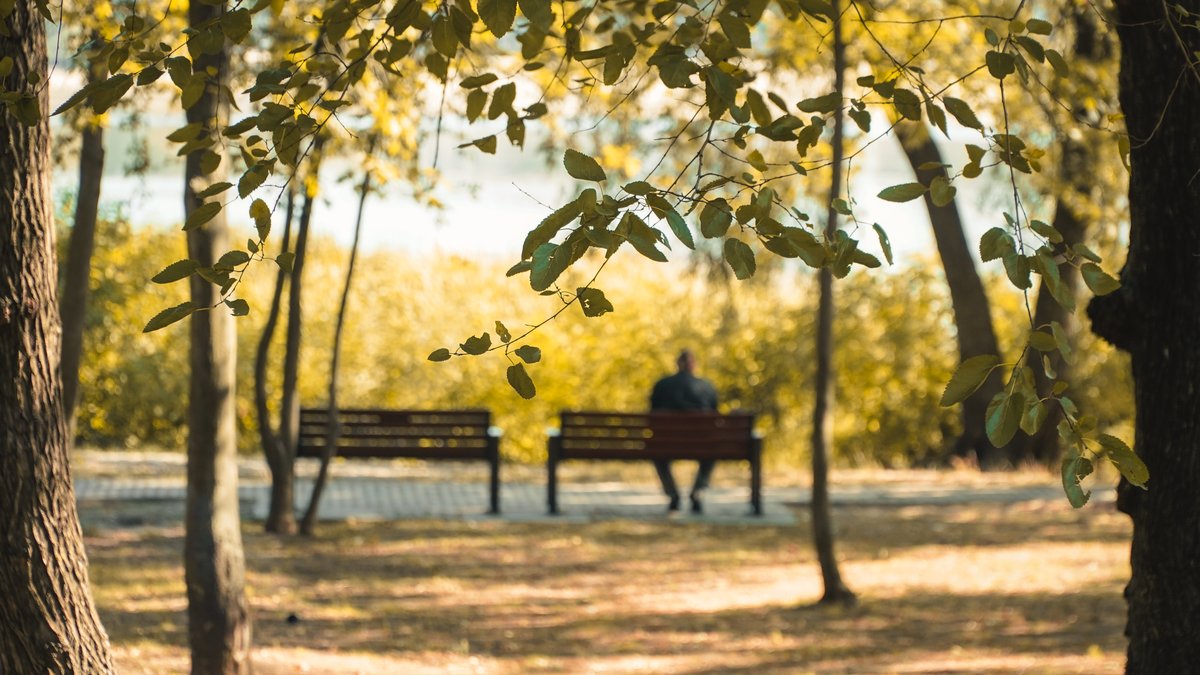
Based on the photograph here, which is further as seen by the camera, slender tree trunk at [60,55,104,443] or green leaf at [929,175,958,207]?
slender tree trunk at [60,55,104,443]

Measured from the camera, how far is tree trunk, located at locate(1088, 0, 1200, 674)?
395cm

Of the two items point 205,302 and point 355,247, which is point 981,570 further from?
point 205,302

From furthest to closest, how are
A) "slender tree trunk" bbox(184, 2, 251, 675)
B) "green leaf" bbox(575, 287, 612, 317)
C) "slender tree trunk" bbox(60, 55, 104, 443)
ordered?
"slender tree trunk" bbox(60, 55, 104, 443) → "slender tree trunk" bbox(184, 2, 251, 675) → "green leaf" bbox(575, 287, 612, 317)

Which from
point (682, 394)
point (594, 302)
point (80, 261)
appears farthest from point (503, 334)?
point (682, 394)

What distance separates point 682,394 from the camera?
13.1m

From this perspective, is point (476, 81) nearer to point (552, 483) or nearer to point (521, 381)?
point (521, 381)

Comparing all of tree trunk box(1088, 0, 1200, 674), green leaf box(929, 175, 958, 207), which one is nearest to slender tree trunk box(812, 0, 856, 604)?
tree trunk box(1088, 0, 1200, 674)

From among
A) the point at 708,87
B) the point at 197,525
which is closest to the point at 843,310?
the point at 197,525

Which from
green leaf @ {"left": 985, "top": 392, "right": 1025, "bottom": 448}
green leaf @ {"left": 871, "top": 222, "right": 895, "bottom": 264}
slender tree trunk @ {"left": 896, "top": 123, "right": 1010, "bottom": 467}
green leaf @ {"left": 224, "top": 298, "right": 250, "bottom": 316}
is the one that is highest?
slender tree trunk @ {"left": 896, "top": 123, "right": 1010, "bottom": 467}

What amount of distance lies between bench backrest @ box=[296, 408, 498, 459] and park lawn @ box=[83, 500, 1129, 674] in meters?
0.90

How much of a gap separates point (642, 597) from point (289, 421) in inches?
112

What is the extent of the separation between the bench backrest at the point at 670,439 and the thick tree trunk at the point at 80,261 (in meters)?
5.41

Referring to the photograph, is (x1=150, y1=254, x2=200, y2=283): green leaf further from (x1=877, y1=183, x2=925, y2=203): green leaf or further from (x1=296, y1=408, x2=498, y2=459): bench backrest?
(x1=296, y1=408, x2=498, y2=459): bench backrest

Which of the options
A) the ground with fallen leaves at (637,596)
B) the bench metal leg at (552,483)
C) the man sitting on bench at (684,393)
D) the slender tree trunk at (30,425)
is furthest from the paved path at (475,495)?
the slender tree trunk at (30,425)
